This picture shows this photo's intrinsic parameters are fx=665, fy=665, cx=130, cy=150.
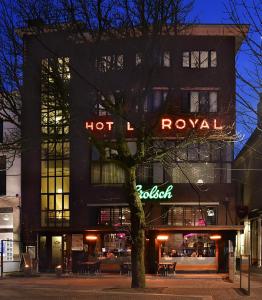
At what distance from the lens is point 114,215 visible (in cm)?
4134

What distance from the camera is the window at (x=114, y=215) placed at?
41.2m

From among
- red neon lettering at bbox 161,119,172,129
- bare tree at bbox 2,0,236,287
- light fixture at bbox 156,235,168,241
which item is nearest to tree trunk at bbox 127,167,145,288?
bare tree at bbox 2,0,236,287

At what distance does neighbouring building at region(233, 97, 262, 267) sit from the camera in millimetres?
42219

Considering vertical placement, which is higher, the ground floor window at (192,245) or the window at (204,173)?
the window at (204,173)

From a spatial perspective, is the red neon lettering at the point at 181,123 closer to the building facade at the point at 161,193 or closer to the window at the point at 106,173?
the building facade at the point at 161,193

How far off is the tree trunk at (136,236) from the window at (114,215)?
16203 millimetres

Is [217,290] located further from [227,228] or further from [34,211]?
[34,211]

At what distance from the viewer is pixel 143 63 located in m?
24.0

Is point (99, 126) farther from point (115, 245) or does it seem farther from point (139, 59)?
point (139, 59)

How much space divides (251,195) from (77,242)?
1270 cm

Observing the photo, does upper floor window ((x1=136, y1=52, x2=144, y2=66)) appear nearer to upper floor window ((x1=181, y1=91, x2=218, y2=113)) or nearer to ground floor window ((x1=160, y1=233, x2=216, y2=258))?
upper floor window ((x1=181, y1=91, x2=218, y2=113))

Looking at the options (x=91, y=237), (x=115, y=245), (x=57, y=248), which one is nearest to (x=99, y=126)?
(x=91, y=237)

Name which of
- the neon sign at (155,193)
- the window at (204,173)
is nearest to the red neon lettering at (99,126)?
the neon sign at (155,193)

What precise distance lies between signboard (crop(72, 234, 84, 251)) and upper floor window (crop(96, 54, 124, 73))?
19505 millimetres
